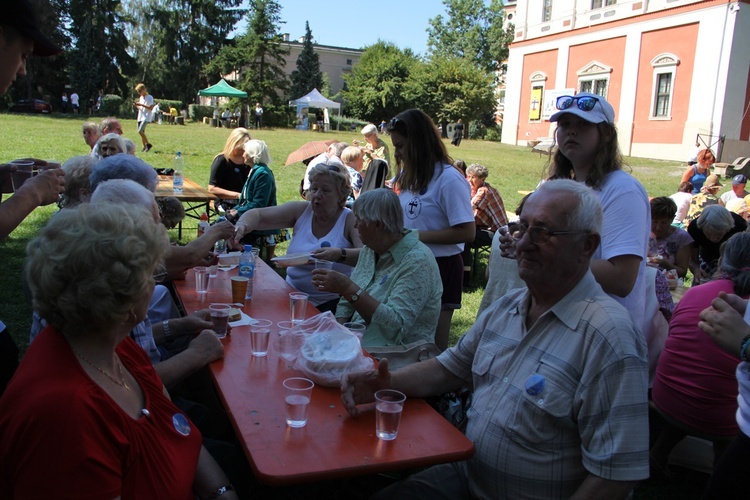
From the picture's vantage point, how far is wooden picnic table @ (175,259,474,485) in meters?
1.71

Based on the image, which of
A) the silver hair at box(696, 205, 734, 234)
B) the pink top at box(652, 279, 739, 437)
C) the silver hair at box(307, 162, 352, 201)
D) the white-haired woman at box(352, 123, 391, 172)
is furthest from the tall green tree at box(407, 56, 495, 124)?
the pink top at box(652, 279, 739, 437)

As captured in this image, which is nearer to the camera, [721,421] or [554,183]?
[554,183]

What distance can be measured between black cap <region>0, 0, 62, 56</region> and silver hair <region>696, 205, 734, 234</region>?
5.45 meters

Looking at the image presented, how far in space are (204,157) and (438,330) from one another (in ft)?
48.2

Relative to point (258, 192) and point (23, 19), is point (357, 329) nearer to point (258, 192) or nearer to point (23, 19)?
point (23, 19)

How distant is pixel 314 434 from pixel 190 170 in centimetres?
1325

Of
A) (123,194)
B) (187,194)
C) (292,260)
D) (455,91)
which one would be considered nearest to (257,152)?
(187,194)

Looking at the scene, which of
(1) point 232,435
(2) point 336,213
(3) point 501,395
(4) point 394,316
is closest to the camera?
(3) point 501,395

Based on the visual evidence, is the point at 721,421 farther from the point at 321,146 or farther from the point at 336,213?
the point at 321,146

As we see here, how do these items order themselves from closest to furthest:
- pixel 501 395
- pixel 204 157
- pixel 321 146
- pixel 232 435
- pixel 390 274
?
pixel 501 395 < pixel 232 435 < pixel 390 274 < pixel 321 146 < pixel 204 157

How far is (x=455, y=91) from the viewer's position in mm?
42312

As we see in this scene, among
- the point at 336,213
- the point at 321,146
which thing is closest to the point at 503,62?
the point at 321,146

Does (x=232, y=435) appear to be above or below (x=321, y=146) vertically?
below

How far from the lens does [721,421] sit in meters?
2.85
